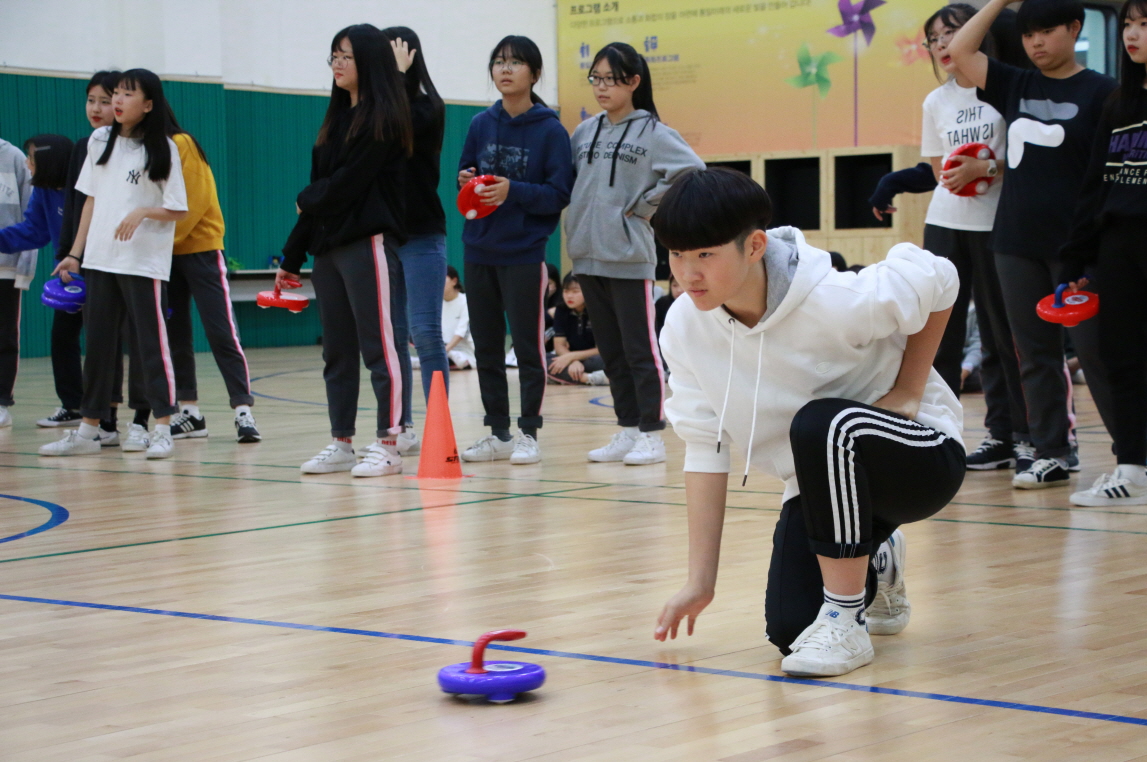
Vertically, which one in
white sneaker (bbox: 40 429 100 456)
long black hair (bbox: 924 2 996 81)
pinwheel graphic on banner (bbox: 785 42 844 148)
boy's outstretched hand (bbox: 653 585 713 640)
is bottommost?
white sneaker (bbox: 40 429 100 456)

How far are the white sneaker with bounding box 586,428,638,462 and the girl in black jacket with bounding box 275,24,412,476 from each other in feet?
2.38

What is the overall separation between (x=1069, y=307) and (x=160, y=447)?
3252 millimetres

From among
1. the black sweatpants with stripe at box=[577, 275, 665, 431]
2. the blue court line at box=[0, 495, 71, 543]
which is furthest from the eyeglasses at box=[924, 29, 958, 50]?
the blue court line at box=[0, 495, 71, 543]

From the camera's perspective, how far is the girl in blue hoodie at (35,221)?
598 centimetres

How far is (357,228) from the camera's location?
14.7 ft

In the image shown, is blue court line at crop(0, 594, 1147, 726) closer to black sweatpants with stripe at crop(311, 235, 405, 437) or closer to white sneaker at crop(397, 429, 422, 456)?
black sweatpants with stripe at crop(311, 235, 405, 437)

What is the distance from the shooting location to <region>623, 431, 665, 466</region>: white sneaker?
15.6 ft

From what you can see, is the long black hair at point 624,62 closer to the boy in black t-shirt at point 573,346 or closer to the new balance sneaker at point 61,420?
the new balance sneaker at point 61,420

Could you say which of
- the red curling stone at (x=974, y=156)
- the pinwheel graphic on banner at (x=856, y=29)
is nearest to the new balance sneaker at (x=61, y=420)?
the red curling stone at (x=974, y=156)

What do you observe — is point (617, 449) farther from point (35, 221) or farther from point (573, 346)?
point (573, 346)

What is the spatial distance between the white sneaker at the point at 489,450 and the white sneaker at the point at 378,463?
37cm

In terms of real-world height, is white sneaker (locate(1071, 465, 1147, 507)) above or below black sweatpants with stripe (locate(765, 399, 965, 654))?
below

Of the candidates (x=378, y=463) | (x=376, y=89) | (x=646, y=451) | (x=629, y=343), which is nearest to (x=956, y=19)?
(x=629, y=343)

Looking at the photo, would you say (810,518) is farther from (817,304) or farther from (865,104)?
(865,104)
